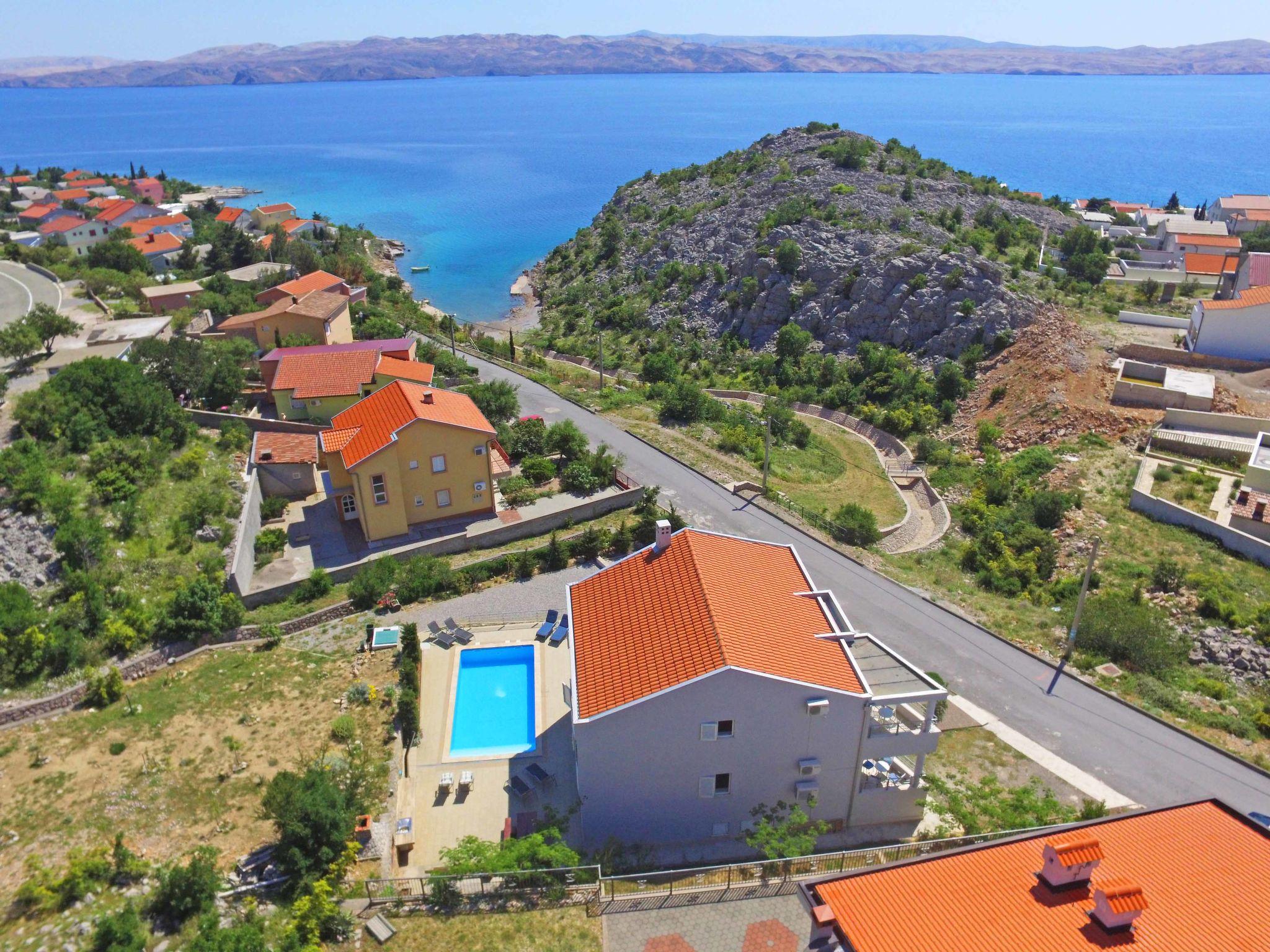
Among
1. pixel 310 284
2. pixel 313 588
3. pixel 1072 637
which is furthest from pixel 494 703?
pixel 310 284

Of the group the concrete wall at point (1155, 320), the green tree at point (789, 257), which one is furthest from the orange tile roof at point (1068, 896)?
the green tree at point (789, 257)

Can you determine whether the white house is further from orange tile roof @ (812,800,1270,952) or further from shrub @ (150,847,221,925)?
shrub @ (150,847,221,925)

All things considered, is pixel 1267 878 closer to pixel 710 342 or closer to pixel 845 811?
pixel 845 811

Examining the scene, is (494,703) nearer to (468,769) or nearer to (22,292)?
(468,769)

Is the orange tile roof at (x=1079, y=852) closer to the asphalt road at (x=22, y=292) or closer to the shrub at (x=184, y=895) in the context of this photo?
the shrub at (x=184, y=895)

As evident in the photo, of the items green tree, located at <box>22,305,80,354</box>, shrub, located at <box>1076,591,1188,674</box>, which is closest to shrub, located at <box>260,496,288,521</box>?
green tree, located at <box>22,305,80,354</box>
